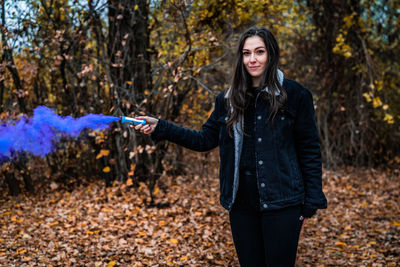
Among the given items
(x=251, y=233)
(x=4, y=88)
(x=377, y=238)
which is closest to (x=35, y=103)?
(x=4, y=88)

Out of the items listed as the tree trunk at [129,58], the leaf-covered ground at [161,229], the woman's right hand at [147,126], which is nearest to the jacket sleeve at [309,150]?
the woman's right hand at [147,126]

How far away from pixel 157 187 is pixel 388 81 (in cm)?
615

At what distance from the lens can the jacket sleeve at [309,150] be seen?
2.21 metres

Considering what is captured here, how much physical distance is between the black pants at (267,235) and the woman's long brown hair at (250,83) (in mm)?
575

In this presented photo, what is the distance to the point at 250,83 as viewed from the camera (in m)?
2.38

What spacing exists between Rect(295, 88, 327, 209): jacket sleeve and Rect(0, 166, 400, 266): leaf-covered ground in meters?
2.20

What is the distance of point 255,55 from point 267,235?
115 centimetres

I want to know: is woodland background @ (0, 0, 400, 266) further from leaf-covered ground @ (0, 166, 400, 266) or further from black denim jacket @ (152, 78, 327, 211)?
black denim jacket @ (152, 78, 327, 211)

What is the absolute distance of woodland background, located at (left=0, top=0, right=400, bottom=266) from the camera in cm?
455

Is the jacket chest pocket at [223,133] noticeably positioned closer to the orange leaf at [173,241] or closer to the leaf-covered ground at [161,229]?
the leaf-covered ground at [161,229]

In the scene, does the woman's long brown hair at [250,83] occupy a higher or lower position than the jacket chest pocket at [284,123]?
higher

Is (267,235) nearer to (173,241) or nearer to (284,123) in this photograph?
(284,123)

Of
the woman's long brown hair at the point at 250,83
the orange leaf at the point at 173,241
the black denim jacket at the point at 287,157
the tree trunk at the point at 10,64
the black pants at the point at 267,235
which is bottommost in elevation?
the orange leaf at the point at 173,241

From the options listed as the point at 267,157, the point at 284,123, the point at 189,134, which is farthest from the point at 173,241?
the point at 284,123
